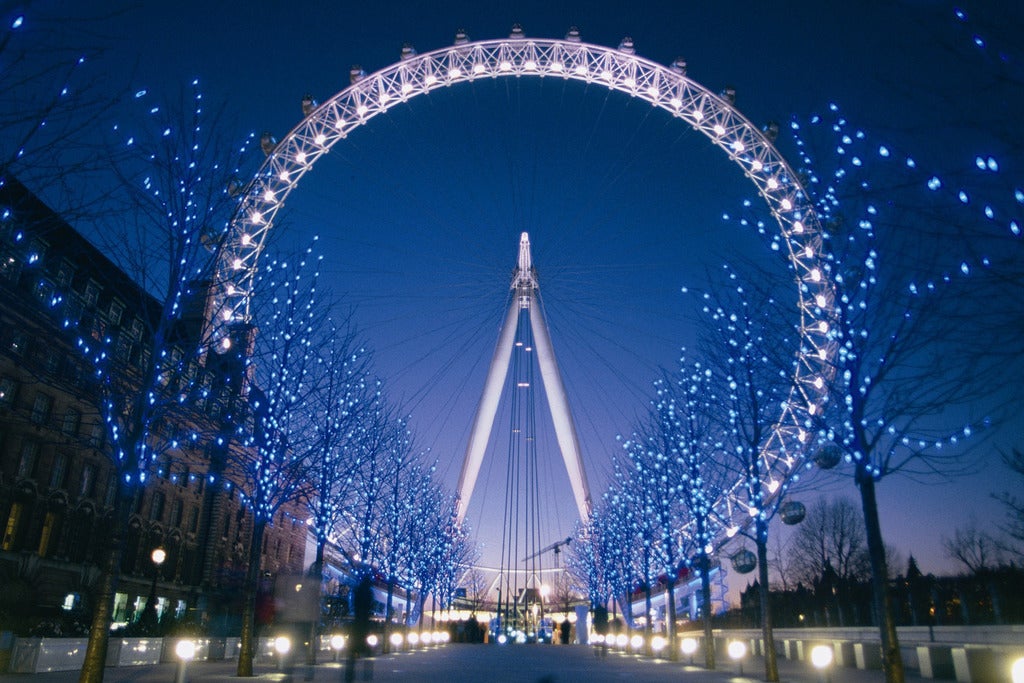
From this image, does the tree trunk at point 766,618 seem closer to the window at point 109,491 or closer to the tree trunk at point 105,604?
the tree trunk at point 105,604

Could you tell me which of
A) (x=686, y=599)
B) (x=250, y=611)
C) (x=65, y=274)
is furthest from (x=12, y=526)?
(x=686, y=599)

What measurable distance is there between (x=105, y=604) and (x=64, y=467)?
30180 millimetres

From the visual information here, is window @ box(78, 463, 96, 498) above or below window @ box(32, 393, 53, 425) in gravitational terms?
below

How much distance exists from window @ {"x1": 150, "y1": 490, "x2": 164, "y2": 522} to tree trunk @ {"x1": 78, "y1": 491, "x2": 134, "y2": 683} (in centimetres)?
3686

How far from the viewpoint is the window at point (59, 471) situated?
38141mm

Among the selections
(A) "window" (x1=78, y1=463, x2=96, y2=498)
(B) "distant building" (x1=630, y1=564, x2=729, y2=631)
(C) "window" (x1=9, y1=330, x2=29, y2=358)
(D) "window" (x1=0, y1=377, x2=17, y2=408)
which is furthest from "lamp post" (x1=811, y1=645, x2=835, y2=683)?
(B) "distant building" (x1=630, y1=564, x2=729, y2=631)

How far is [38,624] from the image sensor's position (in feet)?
72.8

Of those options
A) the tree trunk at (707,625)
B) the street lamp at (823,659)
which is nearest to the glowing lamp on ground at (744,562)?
the tree trunk at (707,625)

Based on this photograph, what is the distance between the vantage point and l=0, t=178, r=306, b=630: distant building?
3122 centimetres

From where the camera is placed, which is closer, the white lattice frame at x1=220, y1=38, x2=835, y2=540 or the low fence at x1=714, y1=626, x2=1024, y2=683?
the low fence at x1=714, y1=626, x2=1024, y2=683

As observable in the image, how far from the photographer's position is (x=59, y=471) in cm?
3872

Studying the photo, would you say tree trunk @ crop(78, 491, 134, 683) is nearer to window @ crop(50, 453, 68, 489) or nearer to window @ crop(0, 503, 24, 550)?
window @ crop(0, 503, 24, 550)

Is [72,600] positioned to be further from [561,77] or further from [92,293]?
[561,77]

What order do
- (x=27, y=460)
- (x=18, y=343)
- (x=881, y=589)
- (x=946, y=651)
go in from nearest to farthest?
(x=881, y=589) < (x=946, y=651) < (x=18, y=343) < (x=27, y=460)
